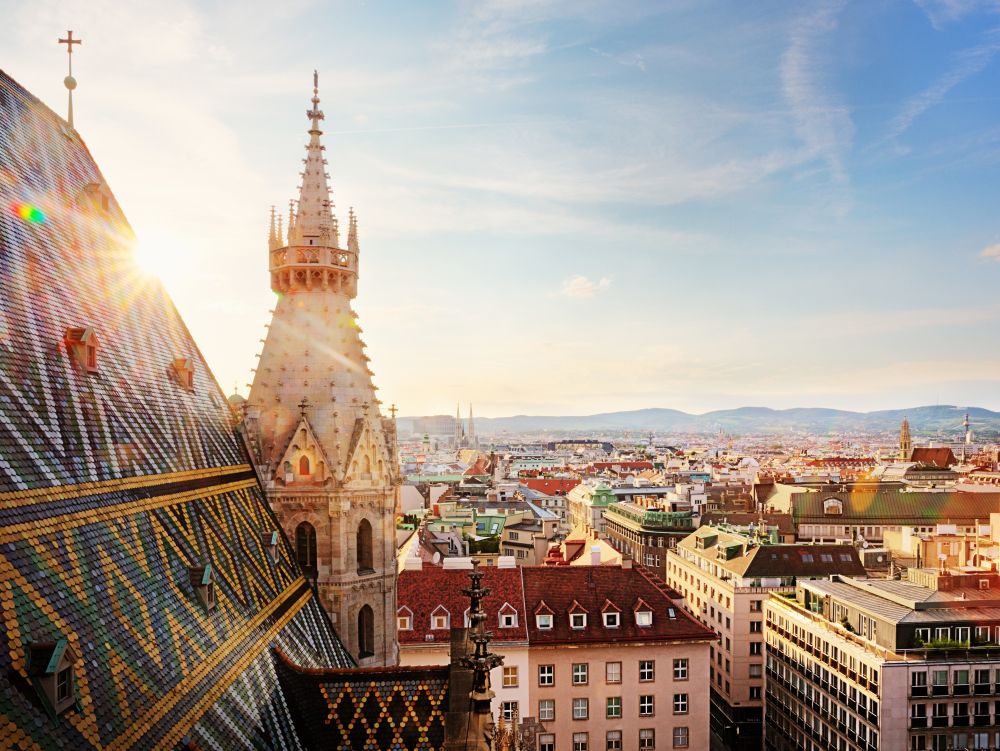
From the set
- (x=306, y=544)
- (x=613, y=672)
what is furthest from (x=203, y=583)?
(x=613, y=672)

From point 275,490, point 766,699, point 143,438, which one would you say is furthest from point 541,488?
point 143,438

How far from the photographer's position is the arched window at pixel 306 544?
27.7 metres

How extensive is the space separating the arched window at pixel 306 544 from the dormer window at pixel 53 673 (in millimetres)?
16128

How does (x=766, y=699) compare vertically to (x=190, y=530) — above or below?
below

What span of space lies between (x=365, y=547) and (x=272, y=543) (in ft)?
18.1

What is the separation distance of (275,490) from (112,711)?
1517cm

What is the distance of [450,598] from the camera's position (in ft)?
163

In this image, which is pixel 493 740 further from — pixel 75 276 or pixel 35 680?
pixel 75 276

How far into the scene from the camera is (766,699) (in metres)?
66.2

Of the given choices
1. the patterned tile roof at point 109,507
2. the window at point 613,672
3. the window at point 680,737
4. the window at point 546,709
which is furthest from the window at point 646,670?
the patterned tile roof at point 109,507

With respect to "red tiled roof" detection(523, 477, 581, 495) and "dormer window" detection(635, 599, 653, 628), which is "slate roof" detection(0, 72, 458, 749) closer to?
"dormer window" detection(635, 599, 653, 628)

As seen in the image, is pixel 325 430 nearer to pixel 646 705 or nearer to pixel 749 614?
pixel 646 705

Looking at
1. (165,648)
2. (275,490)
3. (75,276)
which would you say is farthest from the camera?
(275,490)

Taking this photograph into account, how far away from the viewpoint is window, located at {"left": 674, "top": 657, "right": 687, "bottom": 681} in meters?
48.2
